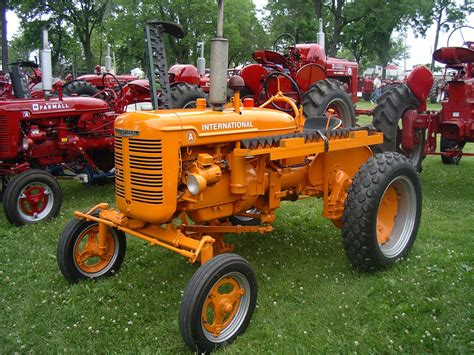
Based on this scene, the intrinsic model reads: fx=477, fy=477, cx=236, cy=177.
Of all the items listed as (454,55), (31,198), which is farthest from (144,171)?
(454,55)

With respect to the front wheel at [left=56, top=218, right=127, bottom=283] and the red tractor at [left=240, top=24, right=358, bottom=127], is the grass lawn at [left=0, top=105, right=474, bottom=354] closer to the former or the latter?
the front wheel at [left=56, top=218, right=127, bottom=283]

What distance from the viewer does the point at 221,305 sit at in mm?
3049

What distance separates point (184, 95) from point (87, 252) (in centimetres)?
389

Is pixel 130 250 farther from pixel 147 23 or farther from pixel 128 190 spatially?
pixel 147 23

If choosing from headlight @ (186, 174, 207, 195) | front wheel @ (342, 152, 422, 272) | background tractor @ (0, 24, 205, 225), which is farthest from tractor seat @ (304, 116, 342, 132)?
background tractor @ (0, 24, 205, 225)

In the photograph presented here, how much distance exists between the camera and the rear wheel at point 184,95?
7203 millimetres

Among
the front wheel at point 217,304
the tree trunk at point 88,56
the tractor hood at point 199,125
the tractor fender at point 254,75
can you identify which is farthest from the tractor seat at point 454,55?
the tree trunk at point 88,56

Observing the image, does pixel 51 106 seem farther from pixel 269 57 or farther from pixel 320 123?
pixel 320 123

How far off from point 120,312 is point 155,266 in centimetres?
82

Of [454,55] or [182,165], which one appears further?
[454,55]

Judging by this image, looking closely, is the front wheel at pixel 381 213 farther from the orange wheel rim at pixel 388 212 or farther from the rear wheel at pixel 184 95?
the rear wheel at pixel 184 95

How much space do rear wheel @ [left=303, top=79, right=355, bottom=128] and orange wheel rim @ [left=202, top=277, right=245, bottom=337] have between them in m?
3.81

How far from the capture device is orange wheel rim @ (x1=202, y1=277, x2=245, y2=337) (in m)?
3.03

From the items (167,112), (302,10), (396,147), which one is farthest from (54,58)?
(167,112)
